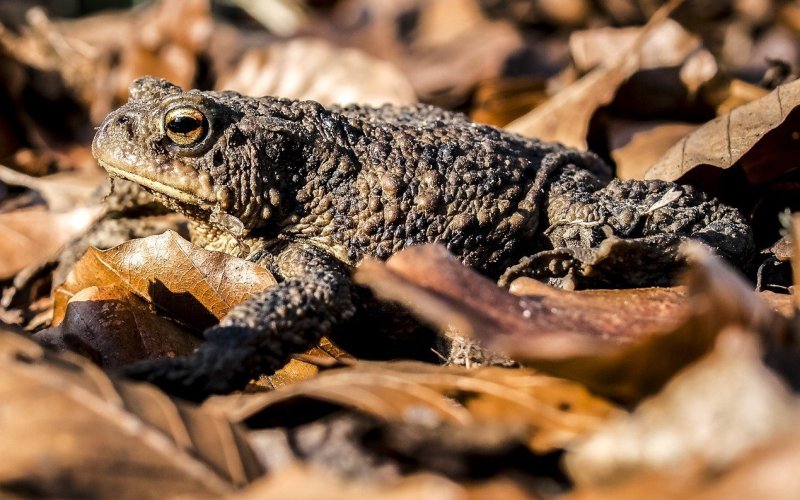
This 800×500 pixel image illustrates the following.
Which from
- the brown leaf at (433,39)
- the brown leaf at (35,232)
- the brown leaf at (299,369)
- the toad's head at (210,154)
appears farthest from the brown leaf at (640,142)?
the brown leaf at (35,232)

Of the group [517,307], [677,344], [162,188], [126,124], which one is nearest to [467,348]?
[517,307]

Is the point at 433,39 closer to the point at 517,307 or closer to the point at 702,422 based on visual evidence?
the point at 517,307

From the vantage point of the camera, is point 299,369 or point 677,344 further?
point 299,369

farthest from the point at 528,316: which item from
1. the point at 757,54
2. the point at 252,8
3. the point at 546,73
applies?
the point at 252,8

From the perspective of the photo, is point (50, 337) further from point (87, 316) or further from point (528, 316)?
point (528, 316)

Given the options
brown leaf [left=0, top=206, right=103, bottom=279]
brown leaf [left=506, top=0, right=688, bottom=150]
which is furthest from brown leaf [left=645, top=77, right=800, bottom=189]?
brown leaf [left=0, top=206, right=103, bottom=279]

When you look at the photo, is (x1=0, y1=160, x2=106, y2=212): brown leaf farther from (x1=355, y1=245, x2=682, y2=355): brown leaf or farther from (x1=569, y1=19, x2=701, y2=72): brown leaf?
(x1=569, y1=19, x2=701, y2=72): brown leaf
